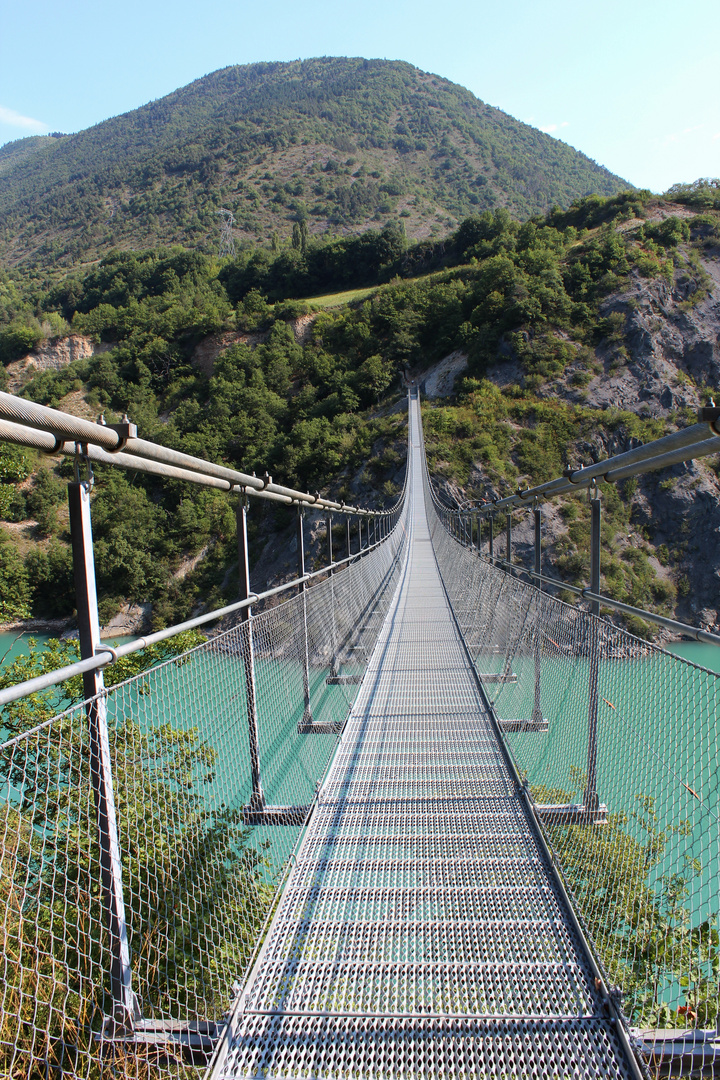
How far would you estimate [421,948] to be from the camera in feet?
5.58

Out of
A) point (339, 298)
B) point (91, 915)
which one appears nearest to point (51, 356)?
point (339, 298)

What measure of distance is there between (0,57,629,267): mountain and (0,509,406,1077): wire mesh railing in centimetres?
7597

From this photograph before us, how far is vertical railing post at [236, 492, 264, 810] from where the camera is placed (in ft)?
7.07

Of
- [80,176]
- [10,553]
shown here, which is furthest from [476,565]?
[80,176]

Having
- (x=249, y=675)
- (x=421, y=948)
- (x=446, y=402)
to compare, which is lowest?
(x=421, y=948)

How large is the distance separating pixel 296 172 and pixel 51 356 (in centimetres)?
6765

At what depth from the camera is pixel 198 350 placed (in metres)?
48.5

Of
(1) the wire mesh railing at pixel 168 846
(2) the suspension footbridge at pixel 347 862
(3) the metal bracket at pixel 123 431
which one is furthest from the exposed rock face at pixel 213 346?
(3) the metal bracket at pixel 123 431

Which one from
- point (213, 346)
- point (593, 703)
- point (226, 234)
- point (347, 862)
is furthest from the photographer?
point (226, 234)

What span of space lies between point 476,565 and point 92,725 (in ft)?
14.4

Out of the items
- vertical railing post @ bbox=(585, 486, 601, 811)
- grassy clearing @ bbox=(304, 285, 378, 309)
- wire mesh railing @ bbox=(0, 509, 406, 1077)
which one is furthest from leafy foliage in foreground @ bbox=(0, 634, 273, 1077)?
grassy clearing @ bbox=(304, 285, 378, 309)

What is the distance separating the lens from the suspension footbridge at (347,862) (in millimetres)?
1236

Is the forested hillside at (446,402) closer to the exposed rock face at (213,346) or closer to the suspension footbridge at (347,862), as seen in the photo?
the exposed rock face at (213,346)

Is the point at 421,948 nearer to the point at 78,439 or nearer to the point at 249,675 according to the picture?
the point at 249,675
